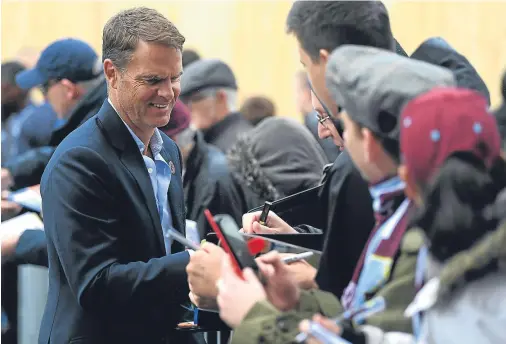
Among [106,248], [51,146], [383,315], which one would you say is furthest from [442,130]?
[51,146]

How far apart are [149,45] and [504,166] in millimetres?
1255

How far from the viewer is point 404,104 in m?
2.08

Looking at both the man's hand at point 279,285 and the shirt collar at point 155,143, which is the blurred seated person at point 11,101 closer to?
the shirt collar at point 155,143

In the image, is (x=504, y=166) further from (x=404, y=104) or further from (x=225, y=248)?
(x=225, y=248)

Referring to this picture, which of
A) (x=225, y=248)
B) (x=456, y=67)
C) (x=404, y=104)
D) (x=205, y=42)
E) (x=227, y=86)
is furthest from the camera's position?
(x=205, y=42)

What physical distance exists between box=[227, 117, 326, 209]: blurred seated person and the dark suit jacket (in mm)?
1707

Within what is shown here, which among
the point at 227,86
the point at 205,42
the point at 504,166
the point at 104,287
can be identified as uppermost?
the point at 504,166

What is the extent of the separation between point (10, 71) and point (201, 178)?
2753mm

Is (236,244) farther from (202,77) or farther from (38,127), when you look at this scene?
(38,127)

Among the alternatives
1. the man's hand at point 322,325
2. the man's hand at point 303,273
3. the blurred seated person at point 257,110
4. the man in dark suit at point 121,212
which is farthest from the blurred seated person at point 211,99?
the man's hand at point 322,325

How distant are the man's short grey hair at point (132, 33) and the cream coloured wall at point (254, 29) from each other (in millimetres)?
5841

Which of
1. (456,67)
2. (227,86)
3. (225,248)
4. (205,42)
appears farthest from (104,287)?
(205,42)

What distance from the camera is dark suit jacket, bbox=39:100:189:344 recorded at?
278cm

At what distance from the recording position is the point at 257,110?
772 centimetres
